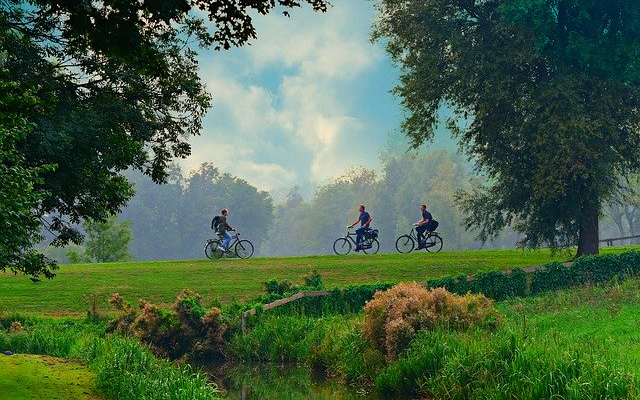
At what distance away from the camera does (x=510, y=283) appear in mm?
29953

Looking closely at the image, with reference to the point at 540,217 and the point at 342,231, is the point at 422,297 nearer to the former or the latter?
the point at 540,217

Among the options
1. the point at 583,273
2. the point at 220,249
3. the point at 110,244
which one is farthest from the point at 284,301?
the point at 110,244

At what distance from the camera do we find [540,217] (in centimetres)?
3544

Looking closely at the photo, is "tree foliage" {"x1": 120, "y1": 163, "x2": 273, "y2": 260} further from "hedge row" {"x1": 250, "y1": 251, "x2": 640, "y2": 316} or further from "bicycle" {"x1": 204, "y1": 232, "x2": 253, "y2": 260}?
"hedge row" {"x1": 250, "y1": 251, "x2": 640, "y2": 316}

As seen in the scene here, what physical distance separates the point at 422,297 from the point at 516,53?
16.7m

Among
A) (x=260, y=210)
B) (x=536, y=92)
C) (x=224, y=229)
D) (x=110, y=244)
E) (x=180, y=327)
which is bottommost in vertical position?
(x=180, y=327)

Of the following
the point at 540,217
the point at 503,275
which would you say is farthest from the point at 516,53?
the point at 503,275

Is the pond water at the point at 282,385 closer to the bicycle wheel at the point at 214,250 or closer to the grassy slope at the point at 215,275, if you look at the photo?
the grassy slope at the point at 215,275

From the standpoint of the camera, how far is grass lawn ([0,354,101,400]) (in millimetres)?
14609

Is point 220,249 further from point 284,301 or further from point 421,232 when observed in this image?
point 284,301

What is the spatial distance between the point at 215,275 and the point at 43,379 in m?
20.2

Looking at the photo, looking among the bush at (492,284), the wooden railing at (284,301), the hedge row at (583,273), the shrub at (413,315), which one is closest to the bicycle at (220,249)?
the wooden railing at (284,301)

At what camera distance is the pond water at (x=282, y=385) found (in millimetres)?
19594

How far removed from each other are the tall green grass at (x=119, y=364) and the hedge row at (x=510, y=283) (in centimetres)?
745
